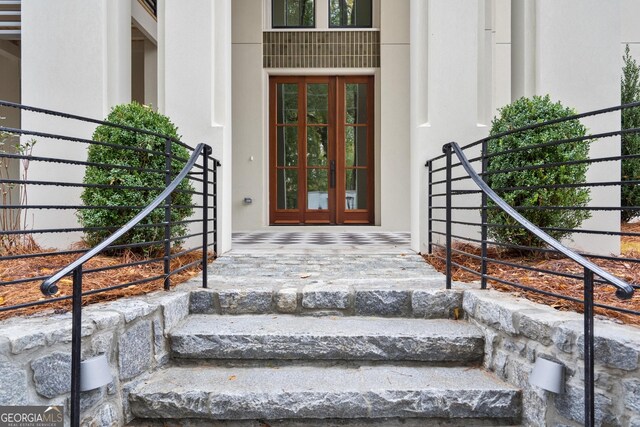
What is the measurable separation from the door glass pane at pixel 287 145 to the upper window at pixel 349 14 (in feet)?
6.14

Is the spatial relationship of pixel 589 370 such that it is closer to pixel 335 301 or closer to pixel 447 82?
pixel 335 301

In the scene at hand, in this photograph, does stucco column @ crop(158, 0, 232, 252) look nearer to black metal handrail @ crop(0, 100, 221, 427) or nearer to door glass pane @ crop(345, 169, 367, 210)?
black metal handrail @ crop(0, 100, 221, 427)

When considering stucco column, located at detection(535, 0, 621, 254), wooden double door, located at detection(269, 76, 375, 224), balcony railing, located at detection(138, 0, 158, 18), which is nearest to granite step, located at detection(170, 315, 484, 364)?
stucco column, located at detection(535, 0, 621, 254)

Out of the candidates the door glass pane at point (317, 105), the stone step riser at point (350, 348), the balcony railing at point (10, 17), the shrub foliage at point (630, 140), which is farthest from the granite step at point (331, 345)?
the door glass pane at point (317, 105)

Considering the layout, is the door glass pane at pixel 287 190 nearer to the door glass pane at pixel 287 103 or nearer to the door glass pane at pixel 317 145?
the door glass pane at pixel 317 145

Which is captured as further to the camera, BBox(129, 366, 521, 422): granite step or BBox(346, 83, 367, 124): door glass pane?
BBox(346, 83, 367, 124): door glass pane

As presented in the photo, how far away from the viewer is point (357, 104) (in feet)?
22.9

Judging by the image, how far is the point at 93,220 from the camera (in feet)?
10.3

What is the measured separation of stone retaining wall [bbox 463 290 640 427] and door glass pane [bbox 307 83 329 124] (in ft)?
16.9

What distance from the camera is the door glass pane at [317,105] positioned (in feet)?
22.7

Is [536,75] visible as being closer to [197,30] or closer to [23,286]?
[197,30]

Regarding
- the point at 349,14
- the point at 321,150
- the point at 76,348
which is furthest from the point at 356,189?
the point at 76,348

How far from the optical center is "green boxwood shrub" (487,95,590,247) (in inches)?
121

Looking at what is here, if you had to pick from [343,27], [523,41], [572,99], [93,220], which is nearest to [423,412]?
[93,220]
